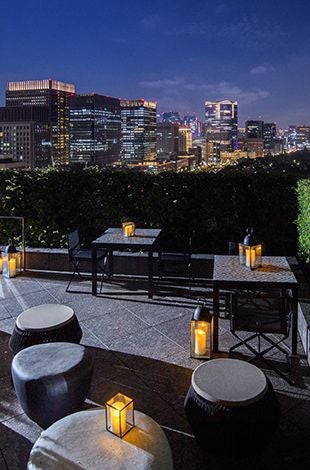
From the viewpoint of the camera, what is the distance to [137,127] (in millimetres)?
109562

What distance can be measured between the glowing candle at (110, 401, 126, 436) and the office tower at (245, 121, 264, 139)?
117638 millimetres

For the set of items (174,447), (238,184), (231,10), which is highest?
(231,10)

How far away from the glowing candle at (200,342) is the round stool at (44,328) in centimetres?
115

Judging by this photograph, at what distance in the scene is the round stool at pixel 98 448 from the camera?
2.58m

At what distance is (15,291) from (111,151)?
323 feet

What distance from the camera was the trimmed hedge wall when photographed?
26.4ft

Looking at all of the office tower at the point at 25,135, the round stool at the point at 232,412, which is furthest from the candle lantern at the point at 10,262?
the office tower at the point at 25,135

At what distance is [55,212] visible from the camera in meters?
8.98

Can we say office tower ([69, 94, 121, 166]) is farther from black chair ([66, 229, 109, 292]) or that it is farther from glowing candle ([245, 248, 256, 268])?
glowing candle ([245, 248, 256, 268])

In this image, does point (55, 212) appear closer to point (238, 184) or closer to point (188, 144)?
point (238, 184)

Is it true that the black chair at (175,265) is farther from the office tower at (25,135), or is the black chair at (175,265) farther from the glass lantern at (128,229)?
the office tower at (25,135)

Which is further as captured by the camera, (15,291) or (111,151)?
(111,151)

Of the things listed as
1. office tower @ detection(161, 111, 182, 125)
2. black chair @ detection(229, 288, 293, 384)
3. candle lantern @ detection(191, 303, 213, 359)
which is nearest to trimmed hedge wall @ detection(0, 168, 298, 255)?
black chair @ detection(229, 288, 293, 384)

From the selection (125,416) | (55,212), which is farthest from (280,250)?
(125,416)
